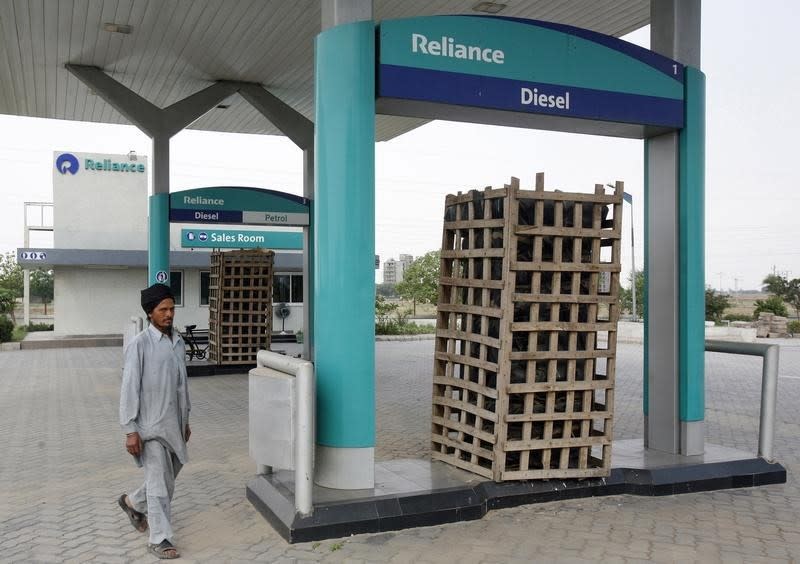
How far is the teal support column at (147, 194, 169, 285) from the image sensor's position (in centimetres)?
1455

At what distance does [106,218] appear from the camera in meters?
27.6

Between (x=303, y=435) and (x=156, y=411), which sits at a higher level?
(x=156, y=411)

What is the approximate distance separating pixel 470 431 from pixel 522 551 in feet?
4.28

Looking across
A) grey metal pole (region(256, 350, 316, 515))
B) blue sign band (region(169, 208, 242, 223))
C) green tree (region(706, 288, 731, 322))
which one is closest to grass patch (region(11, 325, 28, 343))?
blue sign band (region(169, 208, 242, 223))

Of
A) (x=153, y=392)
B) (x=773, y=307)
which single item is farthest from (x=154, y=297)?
(x=773, y=307)

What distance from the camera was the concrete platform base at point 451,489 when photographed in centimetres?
515

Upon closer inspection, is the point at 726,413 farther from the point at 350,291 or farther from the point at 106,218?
the point at 106,218

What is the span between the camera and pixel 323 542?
→ 500 cm

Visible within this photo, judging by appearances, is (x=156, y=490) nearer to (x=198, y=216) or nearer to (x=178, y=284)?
(x=198, y=216)

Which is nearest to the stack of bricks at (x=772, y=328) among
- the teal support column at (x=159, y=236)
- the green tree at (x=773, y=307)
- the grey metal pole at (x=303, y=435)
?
the green tree at (x=773, y=307)

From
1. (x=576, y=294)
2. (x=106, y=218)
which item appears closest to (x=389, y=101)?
(x=576, y=294)

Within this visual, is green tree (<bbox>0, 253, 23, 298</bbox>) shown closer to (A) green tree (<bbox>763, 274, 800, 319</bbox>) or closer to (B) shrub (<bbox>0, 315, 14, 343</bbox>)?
(B) shrub (<bbox>0, 315, 14, 343</bbox>)

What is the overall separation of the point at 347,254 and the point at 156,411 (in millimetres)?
1717

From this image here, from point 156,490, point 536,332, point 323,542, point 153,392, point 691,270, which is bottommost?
point 323,542
